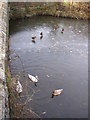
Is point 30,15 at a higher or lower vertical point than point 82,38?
higher

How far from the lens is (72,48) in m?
12.2

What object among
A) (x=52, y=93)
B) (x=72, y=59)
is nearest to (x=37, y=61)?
(x=72, y=59)

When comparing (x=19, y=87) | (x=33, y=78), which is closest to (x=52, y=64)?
(x=33, y=78)

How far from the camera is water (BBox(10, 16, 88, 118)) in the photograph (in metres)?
8.06

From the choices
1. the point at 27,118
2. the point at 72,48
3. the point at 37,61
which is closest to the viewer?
the point at 27,118

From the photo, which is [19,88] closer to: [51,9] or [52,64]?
[52,64]

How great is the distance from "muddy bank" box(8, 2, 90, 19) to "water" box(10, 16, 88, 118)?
2.12ft

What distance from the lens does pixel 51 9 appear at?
16.7 m

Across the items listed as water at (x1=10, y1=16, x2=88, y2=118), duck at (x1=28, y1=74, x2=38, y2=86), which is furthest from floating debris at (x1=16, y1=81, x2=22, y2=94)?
duck at (x1=28, y1=74, x2=38, y2=86)

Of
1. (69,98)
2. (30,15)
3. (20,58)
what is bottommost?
(69,98)

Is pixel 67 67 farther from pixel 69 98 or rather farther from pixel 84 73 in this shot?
pixel 69 98

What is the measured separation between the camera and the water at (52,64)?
26.5 feet

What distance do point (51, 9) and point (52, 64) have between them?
7.25 meters

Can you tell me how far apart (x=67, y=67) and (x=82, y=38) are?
3.66m
